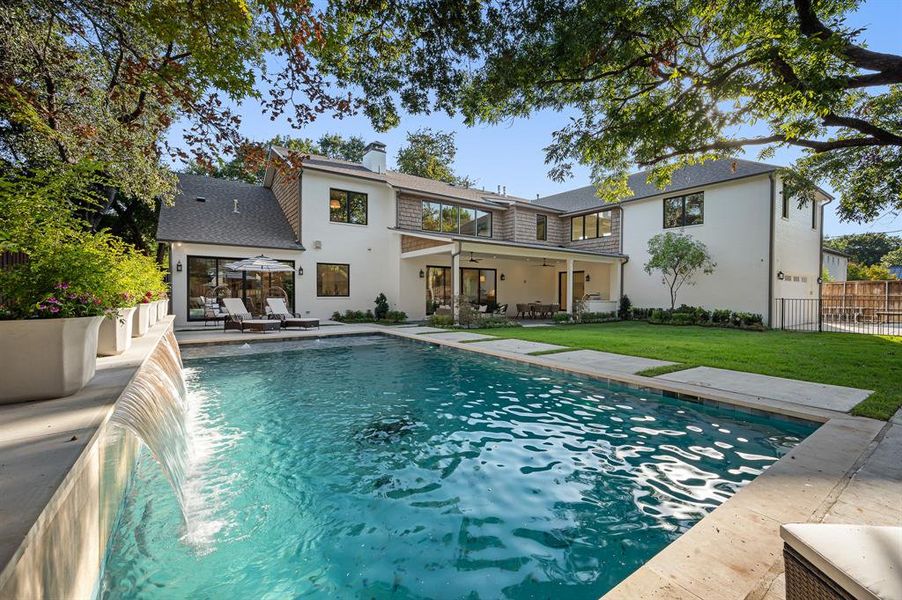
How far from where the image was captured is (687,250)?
15.0 m

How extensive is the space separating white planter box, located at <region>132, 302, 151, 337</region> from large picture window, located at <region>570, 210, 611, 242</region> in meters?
18.6

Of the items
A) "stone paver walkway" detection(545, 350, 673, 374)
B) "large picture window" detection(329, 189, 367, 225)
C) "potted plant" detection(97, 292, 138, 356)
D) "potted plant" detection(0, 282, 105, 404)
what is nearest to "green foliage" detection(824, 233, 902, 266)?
"stone paver walkway" detection(545, 350, 673, 374)

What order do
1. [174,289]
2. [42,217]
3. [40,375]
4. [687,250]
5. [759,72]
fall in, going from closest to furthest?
[40,375]
[42,217]
[759,72]
[174,289]
[687,250]

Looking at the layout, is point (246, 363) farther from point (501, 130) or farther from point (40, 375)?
point (501, 130)

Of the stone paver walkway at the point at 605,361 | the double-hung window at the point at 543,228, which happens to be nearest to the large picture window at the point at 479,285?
the double-hung window at the point at 543,228

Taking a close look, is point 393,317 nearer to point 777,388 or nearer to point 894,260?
point 777,388

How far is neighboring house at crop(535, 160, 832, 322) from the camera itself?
13.9 m

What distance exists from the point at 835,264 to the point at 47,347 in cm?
3191

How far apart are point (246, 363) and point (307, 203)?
29.2ft

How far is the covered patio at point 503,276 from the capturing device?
14.9 metres

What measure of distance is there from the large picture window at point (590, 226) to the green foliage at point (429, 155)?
12931mm

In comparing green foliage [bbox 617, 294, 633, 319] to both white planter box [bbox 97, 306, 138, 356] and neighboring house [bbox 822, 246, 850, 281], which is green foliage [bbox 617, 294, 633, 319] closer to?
neighboring house [bbox 822, 246, 850, 281]

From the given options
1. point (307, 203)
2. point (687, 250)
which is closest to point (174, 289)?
point (307, 203)

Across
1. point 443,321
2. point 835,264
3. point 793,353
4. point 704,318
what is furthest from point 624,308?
point 835,264
